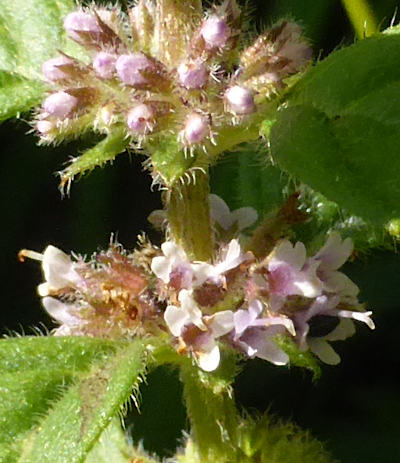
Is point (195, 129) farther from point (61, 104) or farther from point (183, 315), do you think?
point (183, 315)

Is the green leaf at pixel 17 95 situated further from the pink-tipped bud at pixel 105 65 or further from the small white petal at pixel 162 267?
the small white petal at pixel 162 267

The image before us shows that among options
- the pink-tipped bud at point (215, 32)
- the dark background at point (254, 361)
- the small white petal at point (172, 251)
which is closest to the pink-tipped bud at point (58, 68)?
the pink-tipped bud at point (215, 32)

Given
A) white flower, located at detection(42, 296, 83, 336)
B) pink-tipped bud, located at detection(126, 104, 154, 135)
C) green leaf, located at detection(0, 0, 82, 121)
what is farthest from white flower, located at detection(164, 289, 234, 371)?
green leaf, located at detection(0, 0, 82, 121)

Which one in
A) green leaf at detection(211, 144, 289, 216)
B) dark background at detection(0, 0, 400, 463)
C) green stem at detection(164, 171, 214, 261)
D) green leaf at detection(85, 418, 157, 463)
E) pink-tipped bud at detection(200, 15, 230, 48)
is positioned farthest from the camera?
dark background at detection(0, 0, 400, 463)

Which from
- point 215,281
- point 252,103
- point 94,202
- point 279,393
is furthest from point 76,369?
point 94,202

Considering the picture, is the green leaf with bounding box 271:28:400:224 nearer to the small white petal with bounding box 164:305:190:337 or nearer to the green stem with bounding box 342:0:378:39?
the small white petal with bounding box 164:305:190:337

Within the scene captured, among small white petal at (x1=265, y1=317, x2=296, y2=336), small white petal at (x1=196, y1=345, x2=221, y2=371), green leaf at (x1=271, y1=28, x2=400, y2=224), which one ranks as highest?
green leaf at (x1=271, y1=28, x2=400, y2=224)

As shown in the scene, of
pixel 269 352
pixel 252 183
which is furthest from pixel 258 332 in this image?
pixel 252 183

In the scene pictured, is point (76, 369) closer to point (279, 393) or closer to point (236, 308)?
point (236, 308)
